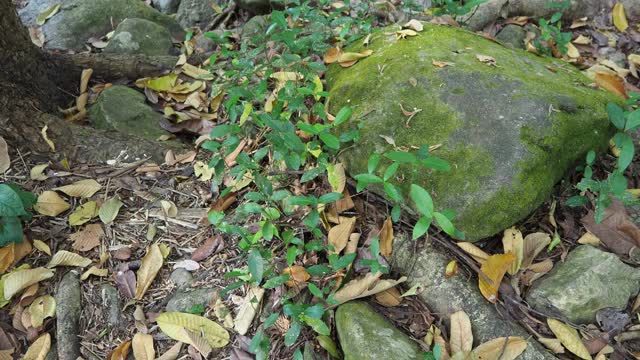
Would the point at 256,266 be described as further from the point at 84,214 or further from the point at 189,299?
the point at 84,214

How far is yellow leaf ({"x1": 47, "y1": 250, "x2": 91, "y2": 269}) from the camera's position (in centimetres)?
229

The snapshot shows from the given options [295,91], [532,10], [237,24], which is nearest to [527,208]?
[295,91]

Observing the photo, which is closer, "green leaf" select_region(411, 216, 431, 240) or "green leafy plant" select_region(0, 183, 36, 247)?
"green leaf" select_region(411, 216, 431, 240)

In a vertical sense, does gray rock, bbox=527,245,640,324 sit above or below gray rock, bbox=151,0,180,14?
below

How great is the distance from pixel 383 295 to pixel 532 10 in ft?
9.33

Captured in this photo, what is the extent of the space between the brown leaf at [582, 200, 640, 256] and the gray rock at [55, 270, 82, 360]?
7.67 ft

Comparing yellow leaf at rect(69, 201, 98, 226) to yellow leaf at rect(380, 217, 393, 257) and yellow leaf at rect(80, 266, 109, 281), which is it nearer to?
yellow leaf at rect(80, 266, 109, 281)

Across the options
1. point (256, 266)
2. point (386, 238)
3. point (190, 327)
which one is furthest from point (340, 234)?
point (190, 327)

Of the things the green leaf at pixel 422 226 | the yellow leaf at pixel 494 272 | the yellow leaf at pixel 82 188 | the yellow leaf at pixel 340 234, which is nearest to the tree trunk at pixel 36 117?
the yellow leaf at pixel 82 188

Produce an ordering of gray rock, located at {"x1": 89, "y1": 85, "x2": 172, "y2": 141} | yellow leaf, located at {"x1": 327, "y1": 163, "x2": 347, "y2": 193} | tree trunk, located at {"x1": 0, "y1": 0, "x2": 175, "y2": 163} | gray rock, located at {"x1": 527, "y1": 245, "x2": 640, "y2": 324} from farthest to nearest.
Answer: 1. gray rock, located at {"x1": 89, "y1": 85, "x2": 172, "y2": 141}
2. tree trunk, located at {"x1": 0, "y1": 0, "x2": 175, "y2": 163}
3. yellow leaf, located at {"x1": 327, "y1": 163, "x2": 347, "y2": 193}
4. gray rock, located at {"x1": 527, "y1": 245, "x2": 640, "y2": 324}

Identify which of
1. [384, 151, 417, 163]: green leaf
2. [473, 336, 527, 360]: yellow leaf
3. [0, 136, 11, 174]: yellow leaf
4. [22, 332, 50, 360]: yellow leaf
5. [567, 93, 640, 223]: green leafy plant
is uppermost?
[384, 151, 417, 163]: green leaf

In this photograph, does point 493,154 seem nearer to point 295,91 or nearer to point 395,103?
point 395,103

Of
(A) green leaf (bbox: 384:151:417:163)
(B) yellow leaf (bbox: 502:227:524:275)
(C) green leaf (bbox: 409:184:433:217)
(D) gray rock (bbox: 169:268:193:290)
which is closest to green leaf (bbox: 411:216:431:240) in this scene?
(C) green leaf (bbox: 409:184:433:217)

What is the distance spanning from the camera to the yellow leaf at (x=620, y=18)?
3.64 metres
